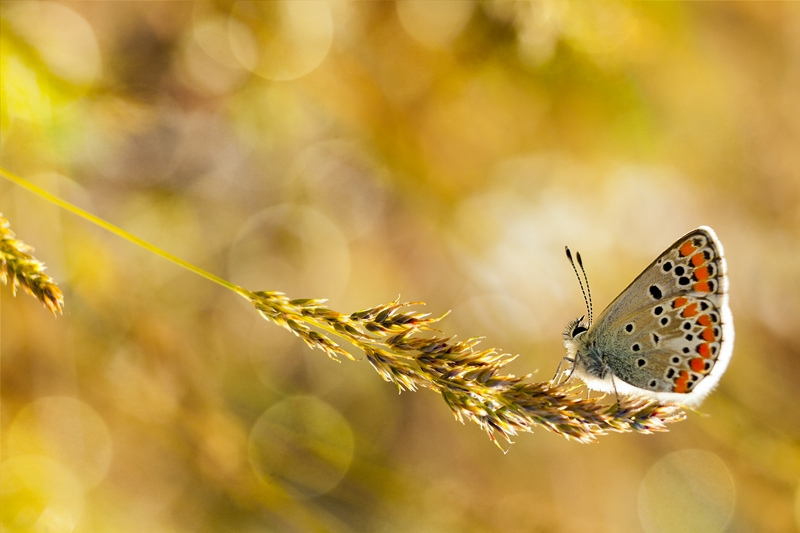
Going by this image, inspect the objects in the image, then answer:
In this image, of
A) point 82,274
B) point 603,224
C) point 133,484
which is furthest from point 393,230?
point 133,484

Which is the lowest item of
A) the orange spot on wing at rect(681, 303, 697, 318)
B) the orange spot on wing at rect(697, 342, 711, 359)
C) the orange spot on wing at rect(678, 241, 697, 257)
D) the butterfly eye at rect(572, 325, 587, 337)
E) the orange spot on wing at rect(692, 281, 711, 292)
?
the orange spot on wing at rect(697, 342, 711, 359)


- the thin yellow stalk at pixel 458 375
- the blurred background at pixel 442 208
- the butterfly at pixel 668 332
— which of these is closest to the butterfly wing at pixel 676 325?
the butterfly at pixel 668 332

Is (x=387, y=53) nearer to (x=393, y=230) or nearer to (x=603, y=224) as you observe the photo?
(x=393, y=230)

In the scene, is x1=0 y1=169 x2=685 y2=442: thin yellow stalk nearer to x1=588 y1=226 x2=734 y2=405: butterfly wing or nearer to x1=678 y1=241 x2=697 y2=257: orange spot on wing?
x1=588 y1=226 x2=734 y2=405: butterfly wing

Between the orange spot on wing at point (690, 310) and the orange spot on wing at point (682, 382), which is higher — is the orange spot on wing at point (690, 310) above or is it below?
above

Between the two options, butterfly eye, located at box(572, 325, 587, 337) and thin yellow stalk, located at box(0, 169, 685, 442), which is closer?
thin yellow stalk, located at box(0, 169, 685, 442)

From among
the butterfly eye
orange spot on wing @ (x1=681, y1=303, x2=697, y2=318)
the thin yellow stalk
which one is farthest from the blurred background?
the thin yellow stalk

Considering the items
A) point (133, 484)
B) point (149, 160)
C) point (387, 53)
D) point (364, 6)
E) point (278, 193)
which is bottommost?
point (133, 484)

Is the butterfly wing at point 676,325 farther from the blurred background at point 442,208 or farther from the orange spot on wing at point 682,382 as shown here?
the blurred background at point 442,208
